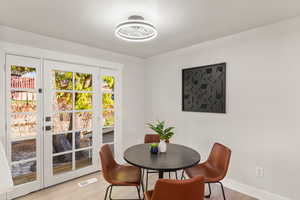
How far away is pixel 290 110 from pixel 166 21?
1883mm

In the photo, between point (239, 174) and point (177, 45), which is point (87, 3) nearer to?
point (177, 45)

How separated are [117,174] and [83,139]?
1.25 metres

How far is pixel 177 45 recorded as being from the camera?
9.93 ft

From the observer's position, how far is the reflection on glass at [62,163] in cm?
267

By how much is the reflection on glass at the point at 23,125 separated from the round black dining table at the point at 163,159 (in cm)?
153

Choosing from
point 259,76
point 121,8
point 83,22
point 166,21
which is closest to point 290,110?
point 259,76

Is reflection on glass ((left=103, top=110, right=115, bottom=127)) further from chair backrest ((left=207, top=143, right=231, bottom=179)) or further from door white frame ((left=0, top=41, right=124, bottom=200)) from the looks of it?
chair backrest ((left=207, top=143, right=231, bottom=179))

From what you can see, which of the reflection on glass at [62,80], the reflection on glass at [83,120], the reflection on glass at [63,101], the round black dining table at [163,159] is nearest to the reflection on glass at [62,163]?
the reflection on glass at [83,120]

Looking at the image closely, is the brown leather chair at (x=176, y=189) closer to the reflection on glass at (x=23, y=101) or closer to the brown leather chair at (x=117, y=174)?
the brown leather chair at (x=117, y=174)

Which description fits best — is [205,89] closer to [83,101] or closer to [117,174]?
[117,174]

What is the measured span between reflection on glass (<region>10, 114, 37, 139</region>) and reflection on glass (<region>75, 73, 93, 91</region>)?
0.82 m

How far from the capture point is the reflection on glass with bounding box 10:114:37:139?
7.48ft

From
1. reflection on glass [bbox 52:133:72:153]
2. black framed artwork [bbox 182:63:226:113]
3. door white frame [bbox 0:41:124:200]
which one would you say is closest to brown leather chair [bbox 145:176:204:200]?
black framed artwork [bbox 182:63:226:113]

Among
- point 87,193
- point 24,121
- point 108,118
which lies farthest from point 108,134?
point 24,121
